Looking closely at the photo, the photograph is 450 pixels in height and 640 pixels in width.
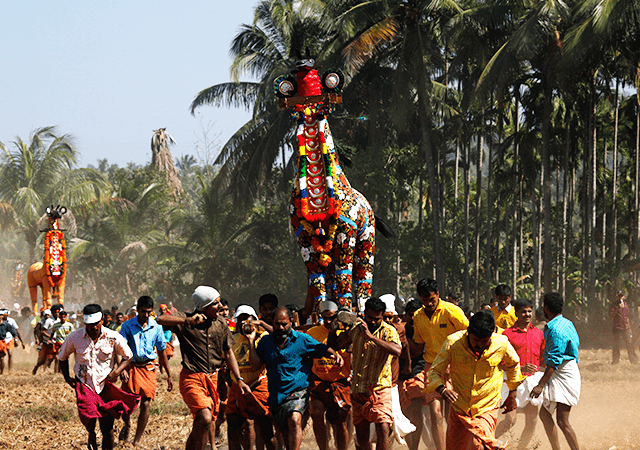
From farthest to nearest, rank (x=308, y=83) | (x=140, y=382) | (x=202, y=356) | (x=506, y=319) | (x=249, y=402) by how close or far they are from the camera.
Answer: (x=506, y=319)
(x=308, y=83)
(x=140, y=382)
(x=249, y=402)
(x=202, y=356)

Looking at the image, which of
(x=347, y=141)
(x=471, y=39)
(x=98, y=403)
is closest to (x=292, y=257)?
(x=347, y=141)

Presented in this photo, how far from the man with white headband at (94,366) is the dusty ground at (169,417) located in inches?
54.0

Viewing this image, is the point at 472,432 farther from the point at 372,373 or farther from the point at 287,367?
the point at 287,367

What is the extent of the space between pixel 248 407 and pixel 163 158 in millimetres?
36538

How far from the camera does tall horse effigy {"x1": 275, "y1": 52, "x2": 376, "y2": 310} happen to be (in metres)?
9.34

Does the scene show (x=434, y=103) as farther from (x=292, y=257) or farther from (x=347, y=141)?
(x=292, y=257)

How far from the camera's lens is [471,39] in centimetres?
2211

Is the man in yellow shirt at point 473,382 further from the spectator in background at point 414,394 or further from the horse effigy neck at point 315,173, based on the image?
the horse effigy neck at point 315,173

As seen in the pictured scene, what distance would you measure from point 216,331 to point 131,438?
3.37 m

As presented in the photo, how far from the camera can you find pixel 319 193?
953cm

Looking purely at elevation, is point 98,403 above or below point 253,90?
below

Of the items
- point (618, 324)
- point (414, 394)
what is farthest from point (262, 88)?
point (414, 394)

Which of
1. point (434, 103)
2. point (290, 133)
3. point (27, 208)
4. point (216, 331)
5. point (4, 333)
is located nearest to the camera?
point (216, 331)

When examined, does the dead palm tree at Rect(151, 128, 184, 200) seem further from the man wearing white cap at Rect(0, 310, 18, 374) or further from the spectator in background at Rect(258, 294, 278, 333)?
the spectator in background at Rect(258, 294, 278, 333)
